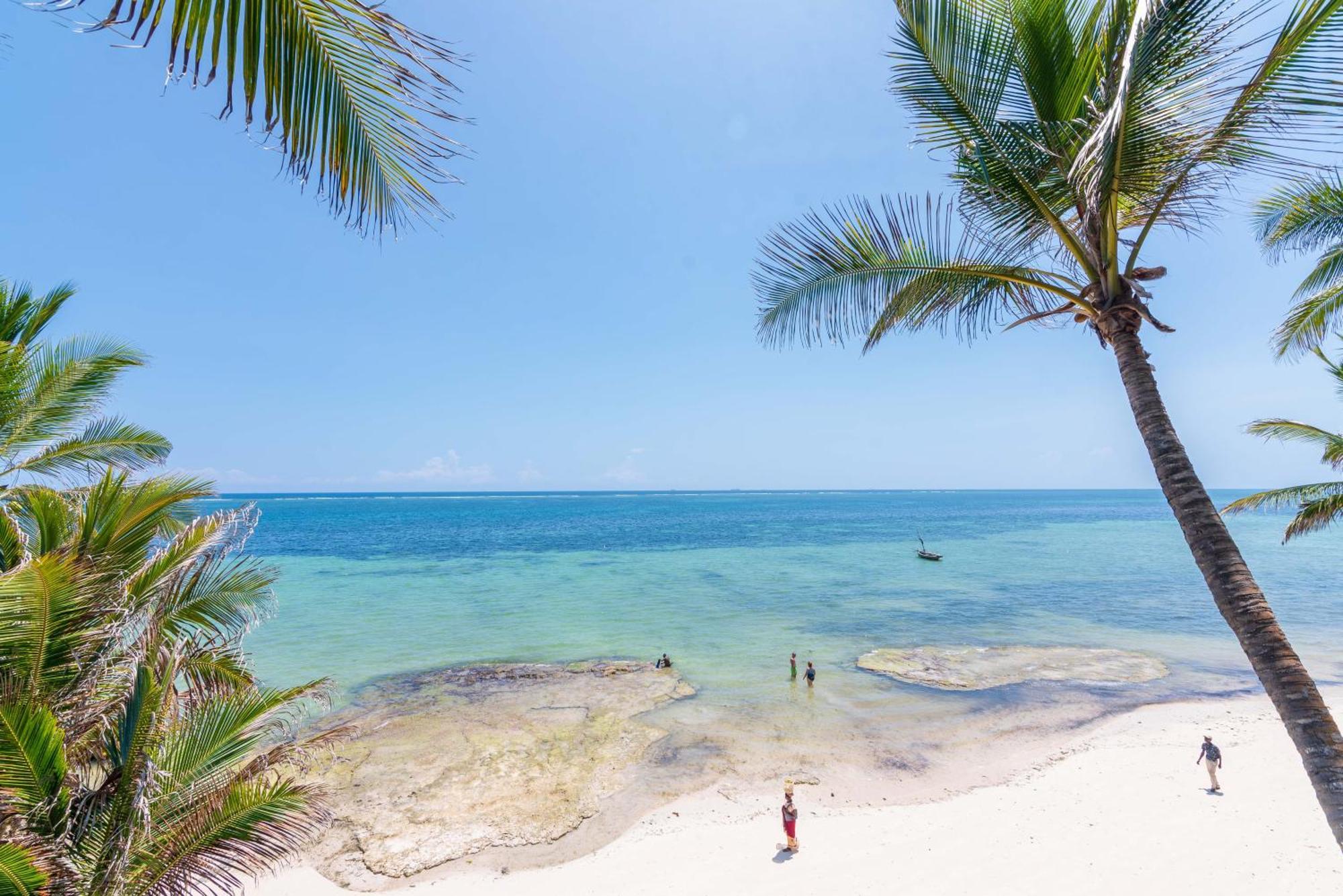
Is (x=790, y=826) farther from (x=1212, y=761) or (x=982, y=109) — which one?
(x=982, y=109)

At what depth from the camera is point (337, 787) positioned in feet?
39.3

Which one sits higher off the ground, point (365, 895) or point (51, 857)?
point (51, 857)

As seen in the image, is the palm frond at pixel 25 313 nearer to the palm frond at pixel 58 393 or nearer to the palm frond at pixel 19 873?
the palm frond at pixel 58 393

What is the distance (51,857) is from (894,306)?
711 centimetres

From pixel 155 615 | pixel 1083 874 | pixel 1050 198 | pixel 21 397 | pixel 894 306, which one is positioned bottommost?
pixel 1083 874

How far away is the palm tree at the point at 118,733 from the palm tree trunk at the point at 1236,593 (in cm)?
597

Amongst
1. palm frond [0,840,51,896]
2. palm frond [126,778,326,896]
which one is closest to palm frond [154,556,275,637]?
palm frond [126,778,326,896]

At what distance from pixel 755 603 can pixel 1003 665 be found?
13.4 m

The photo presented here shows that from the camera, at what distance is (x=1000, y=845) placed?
32.0ft

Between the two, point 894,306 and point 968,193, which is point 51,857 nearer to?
point 894,306

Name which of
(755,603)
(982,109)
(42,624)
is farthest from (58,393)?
(755,603)

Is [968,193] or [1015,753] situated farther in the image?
[1015,753]

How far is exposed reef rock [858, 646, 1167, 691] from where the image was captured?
62.3 ft

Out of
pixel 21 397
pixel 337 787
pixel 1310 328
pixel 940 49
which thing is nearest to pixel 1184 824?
pixel 1310 328
